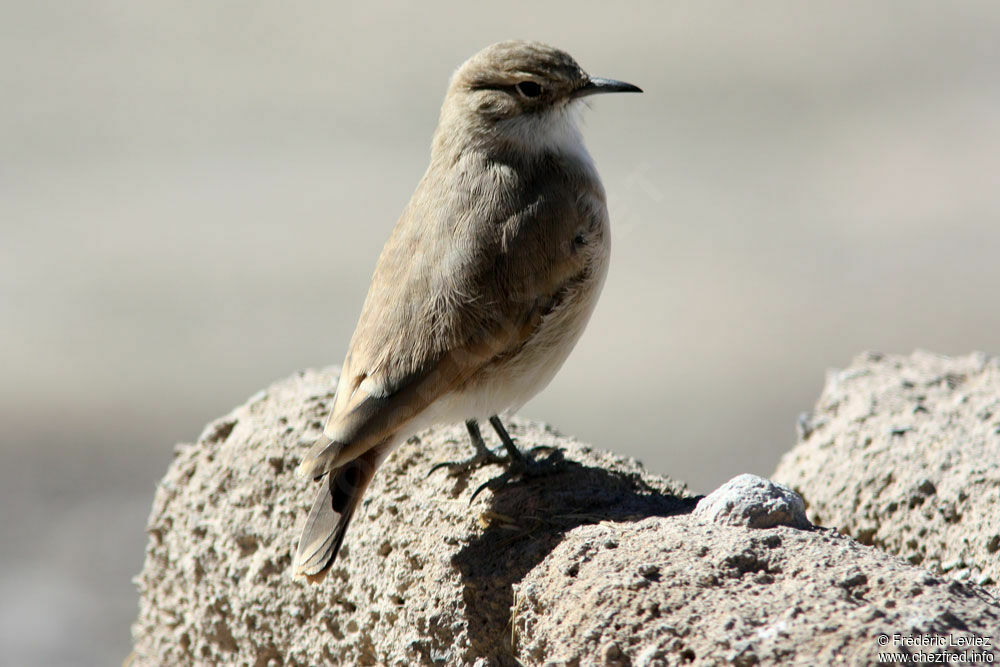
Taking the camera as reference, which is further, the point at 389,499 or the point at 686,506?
the point at 389,499

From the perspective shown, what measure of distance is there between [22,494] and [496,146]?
7.02 m

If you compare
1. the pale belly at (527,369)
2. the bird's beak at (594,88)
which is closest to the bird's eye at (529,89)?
the bird's beak at (594,88)

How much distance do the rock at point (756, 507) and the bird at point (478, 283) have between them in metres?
1.00

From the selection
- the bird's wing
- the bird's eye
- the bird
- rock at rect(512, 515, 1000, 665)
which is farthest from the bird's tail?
the bird's eye

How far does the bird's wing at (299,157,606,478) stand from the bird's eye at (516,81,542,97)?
1.58ft

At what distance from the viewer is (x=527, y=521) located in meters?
3.94

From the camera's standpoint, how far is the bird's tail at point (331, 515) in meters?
3.85

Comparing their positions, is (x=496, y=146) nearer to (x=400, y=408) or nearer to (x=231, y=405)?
(x=400, y=408)

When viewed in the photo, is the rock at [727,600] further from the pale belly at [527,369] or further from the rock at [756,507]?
the pale belly at [527,369]

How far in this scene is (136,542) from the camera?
9.34m

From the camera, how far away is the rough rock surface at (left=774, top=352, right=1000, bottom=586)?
168 inches

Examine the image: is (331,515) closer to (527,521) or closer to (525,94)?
(527,521)

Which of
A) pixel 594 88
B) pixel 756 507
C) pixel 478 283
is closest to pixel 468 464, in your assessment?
pixel 478 283

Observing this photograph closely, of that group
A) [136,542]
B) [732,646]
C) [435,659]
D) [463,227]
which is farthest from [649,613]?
[136,542]
